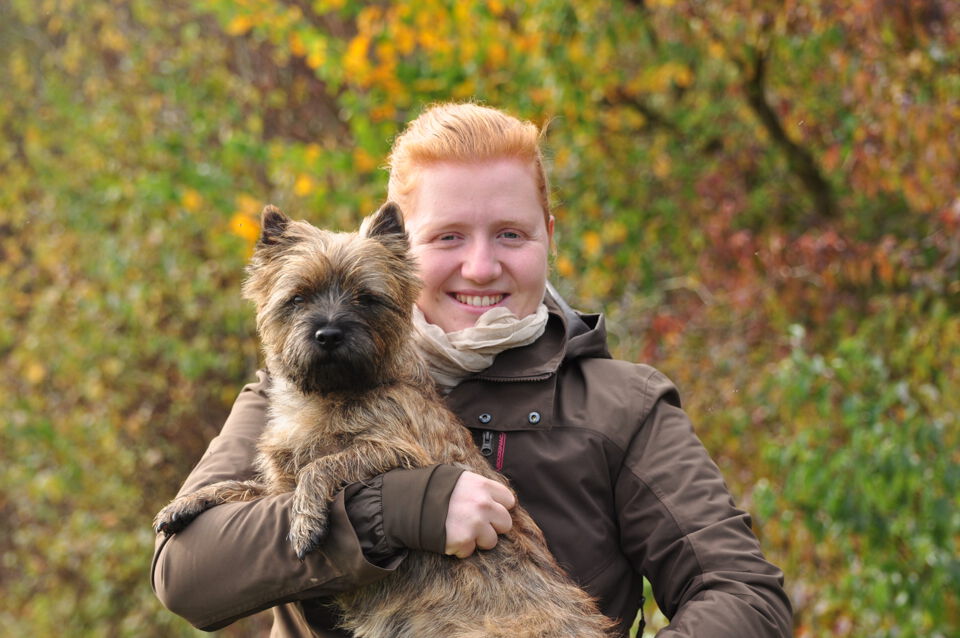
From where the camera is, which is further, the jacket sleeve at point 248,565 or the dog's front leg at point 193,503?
the dog's front leg at point 193,503

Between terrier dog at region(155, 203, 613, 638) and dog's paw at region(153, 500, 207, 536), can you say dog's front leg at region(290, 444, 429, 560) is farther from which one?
dog's paw at region(153, 500, 207, 536)

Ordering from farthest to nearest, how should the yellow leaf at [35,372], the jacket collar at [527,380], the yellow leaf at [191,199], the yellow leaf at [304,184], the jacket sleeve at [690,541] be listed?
the yellow leaf at [35,372], the yellow leaf at [191,199], the yellow leaf at [304,184], the jacket collar at [527,380], the jacket sleeve at [690,541]

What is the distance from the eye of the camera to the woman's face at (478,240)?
3.06 m

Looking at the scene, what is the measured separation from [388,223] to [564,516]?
1083 millimetres

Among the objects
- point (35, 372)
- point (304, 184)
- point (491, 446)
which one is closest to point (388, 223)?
point (491, 446)

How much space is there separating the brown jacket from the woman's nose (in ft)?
0.82

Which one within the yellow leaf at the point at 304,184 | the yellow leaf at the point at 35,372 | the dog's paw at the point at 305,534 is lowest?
the yellow leaf at the point at 35,372

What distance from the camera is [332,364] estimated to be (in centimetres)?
304

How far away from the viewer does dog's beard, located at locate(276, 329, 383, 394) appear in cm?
302

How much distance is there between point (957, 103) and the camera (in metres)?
5.55

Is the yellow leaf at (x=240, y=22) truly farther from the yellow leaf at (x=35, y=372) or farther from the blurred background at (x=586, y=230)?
the yellow leaf at (x=35, y=372)

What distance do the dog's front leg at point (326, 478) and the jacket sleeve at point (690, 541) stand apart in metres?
0.64

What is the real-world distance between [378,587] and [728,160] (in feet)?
20.9

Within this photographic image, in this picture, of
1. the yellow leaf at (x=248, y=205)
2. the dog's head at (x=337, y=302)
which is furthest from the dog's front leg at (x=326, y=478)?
the yellow leaf at (x=248, y=205)
